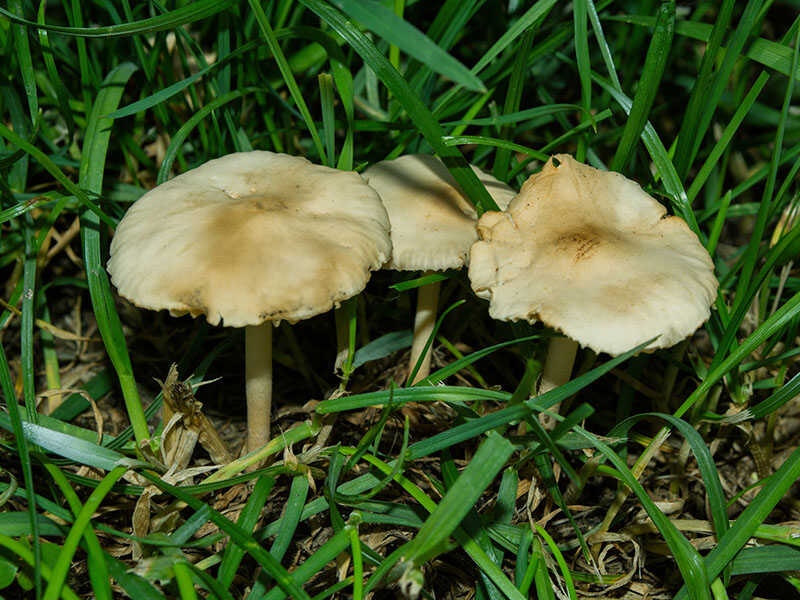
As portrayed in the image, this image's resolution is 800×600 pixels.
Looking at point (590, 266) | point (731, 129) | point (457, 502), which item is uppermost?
point (731, 129)

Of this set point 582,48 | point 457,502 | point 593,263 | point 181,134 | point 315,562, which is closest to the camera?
point 457,502

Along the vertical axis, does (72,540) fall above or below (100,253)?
below

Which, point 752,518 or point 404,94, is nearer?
point 752,518

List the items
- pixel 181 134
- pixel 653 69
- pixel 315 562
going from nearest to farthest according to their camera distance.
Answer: pixel 315 562, pixel 653 69, pixel 181 134

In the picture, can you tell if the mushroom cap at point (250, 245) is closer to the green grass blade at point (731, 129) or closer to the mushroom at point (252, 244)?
the mushroom at point (252, 244)

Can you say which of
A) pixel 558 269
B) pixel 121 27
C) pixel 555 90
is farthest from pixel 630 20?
pixel 121 27

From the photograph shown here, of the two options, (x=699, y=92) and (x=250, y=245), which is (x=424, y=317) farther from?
(x=699, y=92)

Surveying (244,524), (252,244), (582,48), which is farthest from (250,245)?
(582,48)

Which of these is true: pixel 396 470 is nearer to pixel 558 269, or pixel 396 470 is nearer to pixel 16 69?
pixel 558 269

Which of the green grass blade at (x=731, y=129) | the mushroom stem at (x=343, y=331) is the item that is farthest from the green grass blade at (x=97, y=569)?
the green grass blade at (x=731, y=129)
